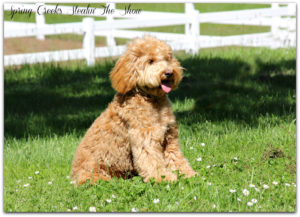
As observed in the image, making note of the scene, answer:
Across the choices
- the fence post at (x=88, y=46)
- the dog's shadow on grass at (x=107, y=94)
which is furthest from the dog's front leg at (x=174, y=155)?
the fence post at (x=88, y=46)

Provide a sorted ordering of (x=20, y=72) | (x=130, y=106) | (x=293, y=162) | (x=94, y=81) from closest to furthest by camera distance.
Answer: (x=130, y=106) → (x=293, y=162) → (x=94, y=81) → (x=20, y=72)

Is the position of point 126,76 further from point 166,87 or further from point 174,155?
point 174,155

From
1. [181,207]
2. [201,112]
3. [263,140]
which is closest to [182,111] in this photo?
[201,112]

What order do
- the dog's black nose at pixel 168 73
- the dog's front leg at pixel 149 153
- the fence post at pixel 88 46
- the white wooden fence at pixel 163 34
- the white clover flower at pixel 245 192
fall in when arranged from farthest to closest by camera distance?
the fence post at pixel 88 46 < the white wooden fence at pixel 163 34 < the dog's front leg at pixel 149 153 < the dog's black nose at pixel 168 73 < the white clover flower at pixel 245 192

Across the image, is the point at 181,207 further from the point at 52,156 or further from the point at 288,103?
the point at 288,103

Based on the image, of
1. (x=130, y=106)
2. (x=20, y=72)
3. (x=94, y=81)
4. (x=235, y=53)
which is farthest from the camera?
(x=235, y=53)

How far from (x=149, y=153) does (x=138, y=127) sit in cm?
28

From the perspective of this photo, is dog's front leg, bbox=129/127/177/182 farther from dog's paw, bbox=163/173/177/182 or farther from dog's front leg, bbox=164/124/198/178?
dog's front leg, bbox=164/124/198/178

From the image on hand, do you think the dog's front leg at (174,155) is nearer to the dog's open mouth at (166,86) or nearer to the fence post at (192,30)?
the dog's open mouth at (166,86)

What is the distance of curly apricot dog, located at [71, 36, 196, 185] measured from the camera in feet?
14.8

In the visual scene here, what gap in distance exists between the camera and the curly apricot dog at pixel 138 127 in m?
4.50

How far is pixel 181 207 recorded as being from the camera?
4.05 metres

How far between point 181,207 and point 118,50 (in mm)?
7732

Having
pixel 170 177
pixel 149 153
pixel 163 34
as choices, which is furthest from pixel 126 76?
pixel 163 34
